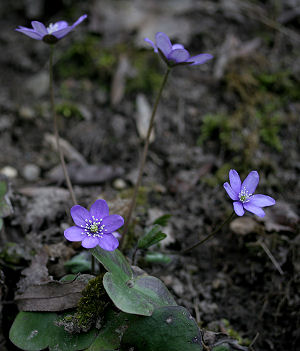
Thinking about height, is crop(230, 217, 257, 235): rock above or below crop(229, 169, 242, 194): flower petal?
below

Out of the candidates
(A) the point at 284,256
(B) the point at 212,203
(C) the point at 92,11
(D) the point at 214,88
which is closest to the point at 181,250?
(B) the point at 212,203

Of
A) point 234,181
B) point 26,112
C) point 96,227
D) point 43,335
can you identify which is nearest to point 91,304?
point 43,335

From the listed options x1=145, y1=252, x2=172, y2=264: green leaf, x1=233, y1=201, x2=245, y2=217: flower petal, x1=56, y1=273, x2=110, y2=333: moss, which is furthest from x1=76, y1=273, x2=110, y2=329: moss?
x1=233, y1=201, x2=245, y2=217: flower petal

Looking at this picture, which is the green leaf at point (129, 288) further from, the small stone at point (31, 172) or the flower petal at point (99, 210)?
the small stone at point (31, 172)

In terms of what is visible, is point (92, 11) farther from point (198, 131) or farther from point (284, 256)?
point (284, 256)

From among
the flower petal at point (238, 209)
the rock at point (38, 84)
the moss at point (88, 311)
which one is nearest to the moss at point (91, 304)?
the moss at point (88, 311)

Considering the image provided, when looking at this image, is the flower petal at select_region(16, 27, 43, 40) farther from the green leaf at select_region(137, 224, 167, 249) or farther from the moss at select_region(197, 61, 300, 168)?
the moss at select_region(197, 61, 300, 168)
